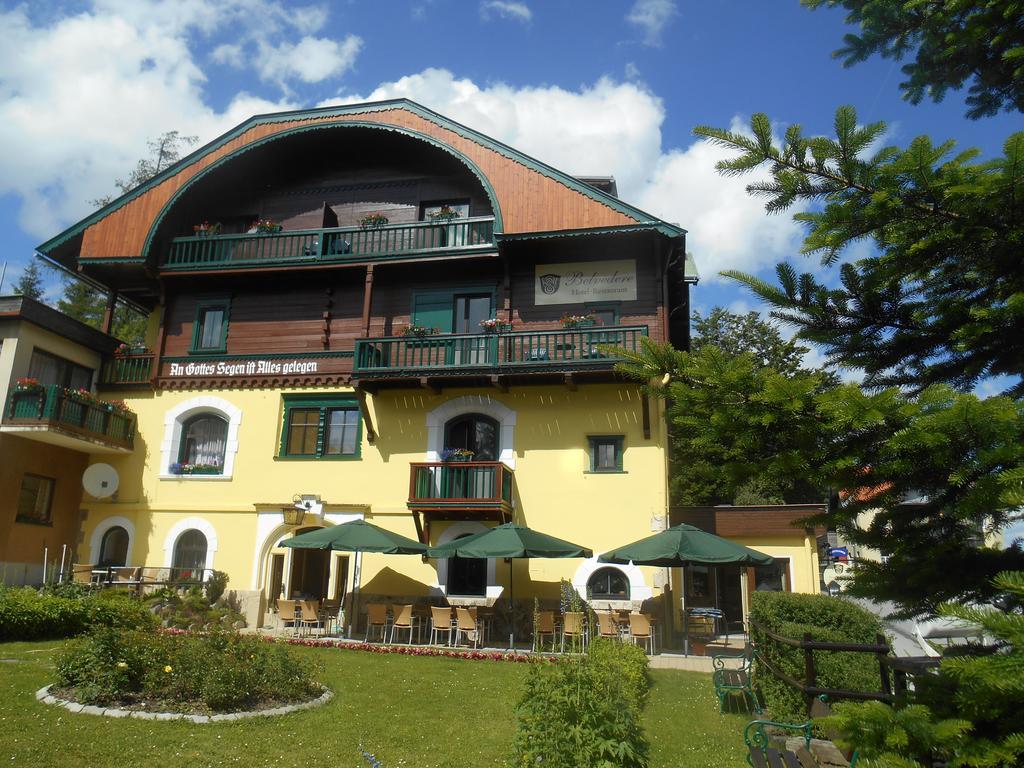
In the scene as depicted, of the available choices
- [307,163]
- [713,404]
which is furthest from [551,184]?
[713,404]

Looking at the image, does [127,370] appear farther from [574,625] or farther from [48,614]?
[574,625]

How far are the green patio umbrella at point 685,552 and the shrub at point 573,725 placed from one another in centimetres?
840

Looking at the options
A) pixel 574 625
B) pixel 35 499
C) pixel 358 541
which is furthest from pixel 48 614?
pixel 574 625

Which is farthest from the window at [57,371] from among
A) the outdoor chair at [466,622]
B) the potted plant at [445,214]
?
the outdoor chair at [466,622]

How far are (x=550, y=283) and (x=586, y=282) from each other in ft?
3.07

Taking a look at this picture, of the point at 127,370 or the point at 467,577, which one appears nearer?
the point at 467,577

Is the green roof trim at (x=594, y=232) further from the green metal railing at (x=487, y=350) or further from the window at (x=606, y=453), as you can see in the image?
the window at (x=606, y=453)

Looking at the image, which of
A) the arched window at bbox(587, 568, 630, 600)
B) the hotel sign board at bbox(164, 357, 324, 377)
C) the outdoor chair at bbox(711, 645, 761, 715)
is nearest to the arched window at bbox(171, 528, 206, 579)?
the hotel sign board at bbox(164, 357, 324, 377)

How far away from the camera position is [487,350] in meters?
18.9

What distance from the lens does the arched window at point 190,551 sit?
65.1ft

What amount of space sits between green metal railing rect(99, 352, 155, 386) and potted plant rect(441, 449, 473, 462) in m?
8.88

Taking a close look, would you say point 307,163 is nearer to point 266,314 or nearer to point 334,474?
point 266,314

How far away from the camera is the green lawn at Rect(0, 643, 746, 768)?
23.0ft

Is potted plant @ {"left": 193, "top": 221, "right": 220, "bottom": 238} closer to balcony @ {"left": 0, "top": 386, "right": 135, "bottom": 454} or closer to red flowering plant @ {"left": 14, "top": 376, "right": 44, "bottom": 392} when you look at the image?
balcony @ {"left": 0, "top": 386, "right": 135, "bottom": 454}
